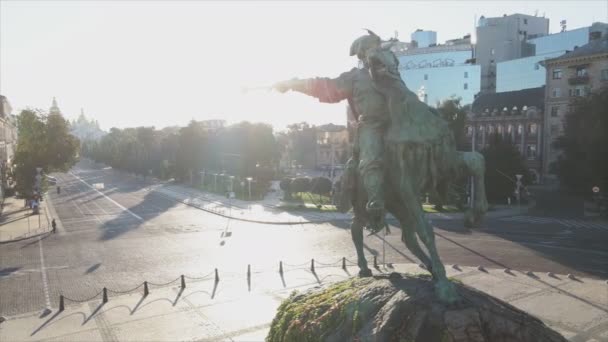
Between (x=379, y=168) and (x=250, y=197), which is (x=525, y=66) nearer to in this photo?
(x=250, y=197)

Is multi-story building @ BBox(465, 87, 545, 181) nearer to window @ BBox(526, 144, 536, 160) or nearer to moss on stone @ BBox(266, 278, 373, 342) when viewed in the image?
window @ BBox(526, 144, 536, 160)

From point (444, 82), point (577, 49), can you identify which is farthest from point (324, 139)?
point (577, 49)

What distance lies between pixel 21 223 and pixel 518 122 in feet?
212

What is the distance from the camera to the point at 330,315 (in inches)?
312

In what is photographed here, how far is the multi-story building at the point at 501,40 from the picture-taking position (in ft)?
341

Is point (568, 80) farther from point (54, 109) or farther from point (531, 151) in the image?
point (54, 109)

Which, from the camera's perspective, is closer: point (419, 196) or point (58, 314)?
point (419, 196)

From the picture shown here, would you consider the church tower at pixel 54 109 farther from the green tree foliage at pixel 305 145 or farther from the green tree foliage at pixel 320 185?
the green tree foliage at pixel 305 145

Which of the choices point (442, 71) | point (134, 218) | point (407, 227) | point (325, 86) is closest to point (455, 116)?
point (134, 218)

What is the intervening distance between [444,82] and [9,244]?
3812 inches

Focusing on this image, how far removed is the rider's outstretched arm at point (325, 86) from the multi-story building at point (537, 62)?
8786 centimetres

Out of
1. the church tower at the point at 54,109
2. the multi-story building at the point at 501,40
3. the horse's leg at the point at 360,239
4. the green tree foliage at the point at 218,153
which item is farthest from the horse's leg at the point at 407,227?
the multi-story building at the point at 501,40

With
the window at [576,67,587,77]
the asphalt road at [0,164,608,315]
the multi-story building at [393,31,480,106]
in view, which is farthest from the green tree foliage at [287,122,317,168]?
the asphalt road at [0,164,608,315]

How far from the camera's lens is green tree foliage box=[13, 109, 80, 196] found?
4731 cm
